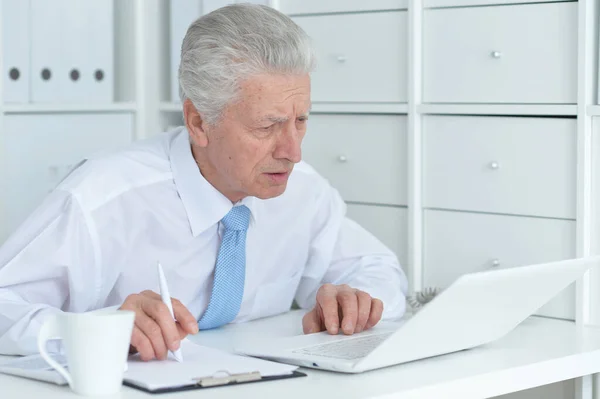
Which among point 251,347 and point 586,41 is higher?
point 586,41

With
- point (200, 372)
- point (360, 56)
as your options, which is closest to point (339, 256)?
point (360, 56)

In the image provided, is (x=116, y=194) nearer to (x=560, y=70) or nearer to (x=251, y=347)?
(x=251, y=347)

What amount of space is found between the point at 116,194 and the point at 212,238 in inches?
6.8

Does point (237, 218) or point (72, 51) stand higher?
point (72, 51)

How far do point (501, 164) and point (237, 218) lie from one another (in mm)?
519

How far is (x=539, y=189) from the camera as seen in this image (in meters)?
1.91

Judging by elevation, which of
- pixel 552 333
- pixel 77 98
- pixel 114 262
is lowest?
pixel 552 333

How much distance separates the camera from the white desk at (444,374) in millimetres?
1272

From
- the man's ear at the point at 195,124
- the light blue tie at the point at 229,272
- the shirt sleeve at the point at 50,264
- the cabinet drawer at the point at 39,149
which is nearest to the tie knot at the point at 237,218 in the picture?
the light blue tie at the point at 229,272

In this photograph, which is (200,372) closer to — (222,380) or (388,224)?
(222,380)

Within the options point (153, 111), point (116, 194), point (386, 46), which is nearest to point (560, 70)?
point (386, 46)

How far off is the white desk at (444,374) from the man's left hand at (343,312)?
0.25 feet

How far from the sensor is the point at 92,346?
1.20 metres

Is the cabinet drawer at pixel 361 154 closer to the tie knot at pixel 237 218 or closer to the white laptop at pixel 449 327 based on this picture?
the tie knot at pixel 237 218
